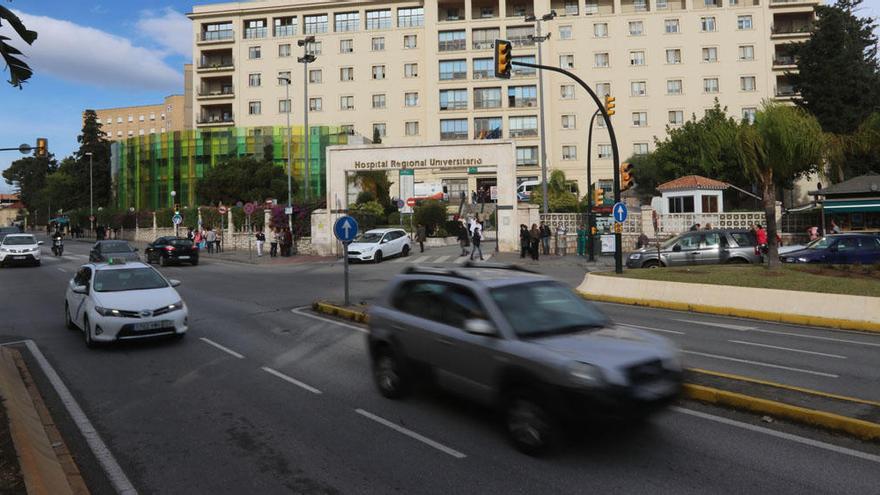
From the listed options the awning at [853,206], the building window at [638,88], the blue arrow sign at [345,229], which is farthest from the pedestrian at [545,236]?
the building window at [638,88]

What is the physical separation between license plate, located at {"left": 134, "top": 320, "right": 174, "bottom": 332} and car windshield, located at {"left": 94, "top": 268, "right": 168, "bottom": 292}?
1.10 m

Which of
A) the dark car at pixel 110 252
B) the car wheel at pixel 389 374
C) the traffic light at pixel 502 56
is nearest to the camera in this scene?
the car wheel at pixel 389 374

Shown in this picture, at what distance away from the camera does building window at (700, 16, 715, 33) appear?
62125 millimetres

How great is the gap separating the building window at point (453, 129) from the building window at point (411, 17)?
11.6 meters

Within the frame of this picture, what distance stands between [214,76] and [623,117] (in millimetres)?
47376

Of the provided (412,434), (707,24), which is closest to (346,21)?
(707,24)

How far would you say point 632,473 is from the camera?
507 centimetres

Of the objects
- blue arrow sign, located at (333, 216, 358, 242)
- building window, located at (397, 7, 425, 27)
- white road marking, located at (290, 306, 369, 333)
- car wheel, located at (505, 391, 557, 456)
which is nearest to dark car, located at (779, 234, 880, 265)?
blue arrow sign, located at (333, 216, 358, 242)

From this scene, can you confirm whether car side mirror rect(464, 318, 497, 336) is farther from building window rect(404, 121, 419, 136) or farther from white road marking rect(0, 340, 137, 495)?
building window rect(404, 121, 419, 136)

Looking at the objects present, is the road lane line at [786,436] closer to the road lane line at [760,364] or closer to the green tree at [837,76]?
the road lane line at [760,364]

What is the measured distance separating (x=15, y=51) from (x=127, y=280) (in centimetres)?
685

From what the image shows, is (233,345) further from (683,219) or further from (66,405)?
(683,219)

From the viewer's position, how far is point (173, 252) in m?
30.9

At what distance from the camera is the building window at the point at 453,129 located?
65.1m
